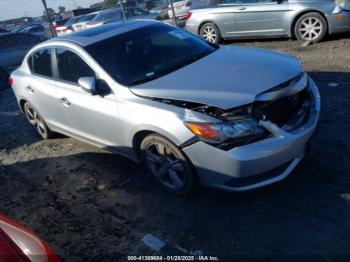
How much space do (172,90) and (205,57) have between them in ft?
3.07

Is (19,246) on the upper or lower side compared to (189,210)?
upper

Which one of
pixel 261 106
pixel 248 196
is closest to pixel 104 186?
pixel 248 196

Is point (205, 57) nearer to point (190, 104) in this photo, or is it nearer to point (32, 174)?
point (190, 104)

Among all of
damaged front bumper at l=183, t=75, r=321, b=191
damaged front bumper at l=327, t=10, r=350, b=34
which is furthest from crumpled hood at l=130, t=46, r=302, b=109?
damaged front bumper at l=327, t=10, r=350, b=34

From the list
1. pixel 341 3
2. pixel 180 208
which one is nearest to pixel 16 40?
pixel 341 3

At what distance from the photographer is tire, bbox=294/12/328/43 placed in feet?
27.1

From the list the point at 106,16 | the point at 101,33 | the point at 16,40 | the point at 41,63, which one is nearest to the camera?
the point at 101,33

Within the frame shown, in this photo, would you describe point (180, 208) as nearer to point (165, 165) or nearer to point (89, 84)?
Result: point (165, 165)

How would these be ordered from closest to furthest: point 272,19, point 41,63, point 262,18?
1. point 41,63
2. point 272,19
3. point 262,18

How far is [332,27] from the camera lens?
Answer: 8109 mm

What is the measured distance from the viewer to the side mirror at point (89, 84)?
3.85m

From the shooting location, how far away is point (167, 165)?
367 centimetres

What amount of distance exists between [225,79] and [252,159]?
87cm

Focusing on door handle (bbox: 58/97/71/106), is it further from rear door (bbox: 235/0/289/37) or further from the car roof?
rear door (bbox: 235/0/289/37)
